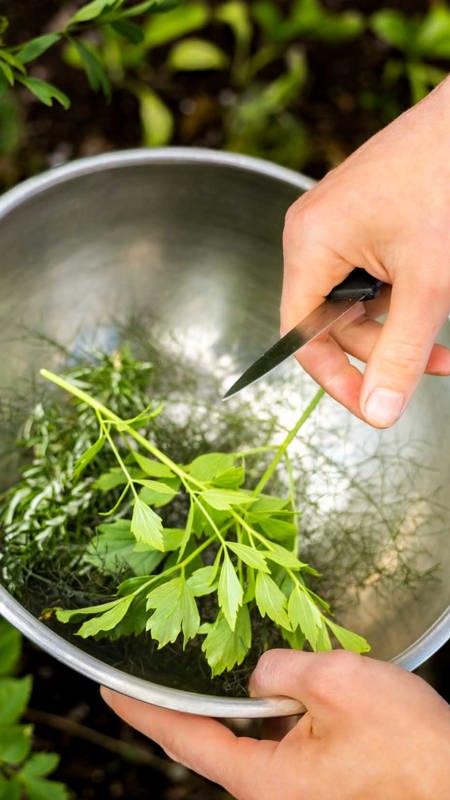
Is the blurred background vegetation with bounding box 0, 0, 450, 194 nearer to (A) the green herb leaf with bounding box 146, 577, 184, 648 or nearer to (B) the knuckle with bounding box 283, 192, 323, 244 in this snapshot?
(B) the knuckle with bounding box 283, 192, 323, 244

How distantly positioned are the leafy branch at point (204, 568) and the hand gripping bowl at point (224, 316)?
0.29ft

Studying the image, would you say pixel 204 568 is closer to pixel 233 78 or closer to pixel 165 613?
pixel 165 613

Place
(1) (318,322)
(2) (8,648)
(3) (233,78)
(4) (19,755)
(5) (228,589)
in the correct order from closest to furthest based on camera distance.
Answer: (5) (228,589) → (1) (318,322) → (4) (19,755) → (2) (8,648) → (3) (233,78)

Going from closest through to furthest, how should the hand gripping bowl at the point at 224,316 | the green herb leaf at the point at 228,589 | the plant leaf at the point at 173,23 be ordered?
the green herb leaf at the point at 228,589 < the hand gripping bowl at the point at 224,316 < the plant leaf at the point at 173,23

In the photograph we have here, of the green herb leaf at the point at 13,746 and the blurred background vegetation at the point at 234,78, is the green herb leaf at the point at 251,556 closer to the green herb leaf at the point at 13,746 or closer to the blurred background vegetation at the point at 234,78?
the green herb leaf at the point at 13,746

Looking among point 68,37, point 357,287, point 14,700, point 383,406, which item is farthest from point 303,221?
point 14,700

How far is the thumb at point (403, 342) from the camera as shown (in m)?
0.70

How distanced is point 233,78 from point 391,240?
96 centimetres

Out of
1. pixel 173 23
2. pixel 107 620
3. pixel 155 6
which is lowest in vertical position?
pixel 107 620

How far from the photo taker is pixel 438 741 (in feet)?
2.22

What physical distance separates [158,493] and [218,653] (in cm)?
14

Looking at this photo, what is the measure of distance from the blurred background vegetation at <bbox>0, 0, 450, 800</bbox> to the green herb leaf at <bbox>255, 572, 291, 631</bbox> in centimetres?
97

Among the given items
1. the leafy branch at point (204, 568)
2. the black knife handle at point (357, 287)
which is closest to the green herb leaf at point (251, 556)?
the leafy branch at point (204, 568)

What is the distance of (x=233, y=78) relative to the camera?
155 centimetres
